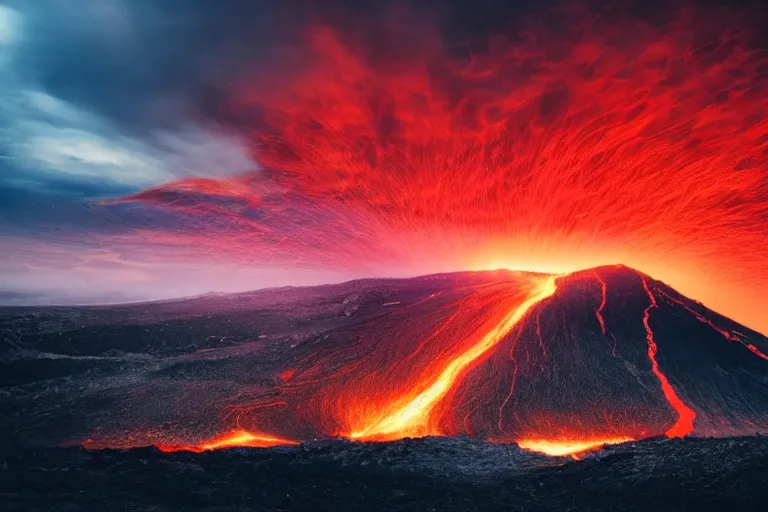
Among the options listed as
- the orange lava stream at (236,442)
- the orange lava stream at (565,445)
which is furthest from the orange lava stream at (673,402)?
the orange lava stream at (236,442)

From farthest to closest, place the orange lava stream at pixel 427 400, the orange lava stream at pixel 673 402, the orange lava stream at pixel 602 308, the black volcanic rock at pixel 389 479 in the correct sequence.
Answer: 1. the orange lava stream at pixel 602 308
2. the orange lava stream at pixel 427 400
3. the orange lava stream at pixel 673 402
4. the black volcanic rock at pixel 389 479

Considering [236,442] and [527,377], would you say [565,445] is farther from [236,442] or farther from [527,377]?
[236,442]

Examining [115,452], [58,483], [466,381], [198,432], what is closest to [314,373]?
[198,432]

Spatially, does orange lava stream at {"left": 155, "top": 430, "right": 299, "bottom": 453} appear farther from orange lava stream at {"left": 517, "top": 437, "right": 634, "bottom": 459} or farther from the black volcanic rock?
orange lava stream at {"left": 517, "top": 437, "right": 634, "bottom": 459}

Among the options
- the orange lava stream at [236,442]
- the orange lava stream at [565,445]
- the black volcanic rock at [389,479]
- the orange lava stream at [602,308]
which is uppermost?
the orange lava stream at [602,308]

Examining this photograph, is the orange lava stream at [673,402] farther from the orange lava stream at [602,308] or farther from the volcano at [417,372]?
the orange lava stream at [602,308]

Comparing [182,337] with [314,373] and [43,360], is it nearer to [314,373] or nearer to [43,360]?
[43,360]

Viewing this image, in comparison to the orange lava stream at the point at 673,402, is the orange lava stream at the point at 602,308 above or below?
above
